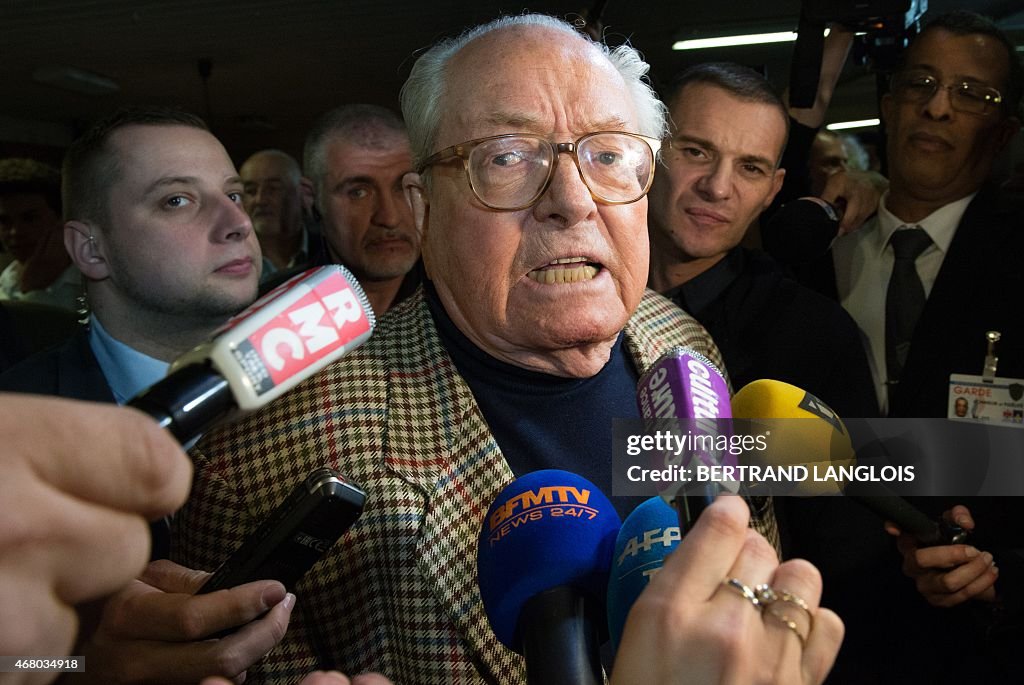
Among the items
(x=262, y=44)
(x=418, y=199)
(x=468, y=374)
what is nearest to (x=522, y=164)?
(x=418, y=199)

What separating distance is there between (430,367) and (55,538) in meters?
0.93

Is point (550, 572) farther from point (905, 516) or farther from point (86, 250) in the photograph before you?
point (86, 250)

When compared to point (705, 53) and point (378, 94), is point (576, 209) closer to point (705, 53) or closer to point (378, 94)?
point (705, 53)

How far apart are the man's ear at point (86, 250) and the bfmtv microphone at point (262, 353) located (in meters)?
1.58

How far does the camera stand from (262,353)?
25.6 inches

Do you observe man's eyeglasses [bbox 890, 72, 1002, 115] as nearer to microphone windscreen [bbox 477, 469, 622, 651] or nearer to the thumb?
microphone windscreen [bbox 477, 469, 622, 651]

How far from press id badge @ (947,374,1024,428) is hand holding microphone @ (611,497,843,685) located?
1.35 m

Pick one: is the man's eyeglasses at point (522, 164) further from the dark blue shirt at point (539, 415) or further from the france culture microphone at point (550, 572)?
the france culture microphone at point (550, 572)

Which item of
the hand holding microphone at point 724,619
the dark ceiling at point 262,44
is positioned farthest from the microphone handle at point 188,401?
the dark ceiling at point 262,44

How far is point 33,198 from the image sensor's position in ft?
12.2

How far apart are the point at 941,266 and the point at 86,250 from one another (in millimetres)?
2051

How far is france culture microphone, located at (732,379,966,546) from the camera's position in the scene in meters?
1.07

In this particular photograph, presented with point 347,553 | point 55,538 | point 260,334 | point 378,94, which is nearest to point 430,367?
point 347,553

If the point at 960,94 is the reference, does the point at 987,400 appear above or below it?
below
